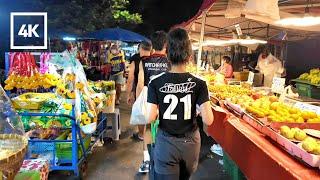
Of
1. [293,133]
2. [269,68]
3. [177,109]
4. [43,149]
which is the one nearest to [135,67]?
[43,149]

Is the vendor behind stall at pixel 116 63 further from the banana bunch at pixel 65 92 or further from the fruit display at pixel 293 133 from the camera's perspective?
the fruit display at pixel 293 133

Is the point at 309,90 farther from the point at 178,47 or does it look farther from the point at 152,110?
the point at 152,110

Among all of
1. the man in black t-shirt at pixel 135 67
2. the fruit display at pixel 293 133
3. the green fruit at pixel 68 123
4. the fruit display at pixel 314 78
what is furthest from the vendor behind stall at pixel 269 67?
the fruit display at pixel 293 133

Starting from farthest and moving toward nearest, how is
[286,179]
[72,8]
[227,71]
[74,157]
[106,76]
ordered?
[106,76]
[227,71]
[72,8]
[74,157]
[286,179]

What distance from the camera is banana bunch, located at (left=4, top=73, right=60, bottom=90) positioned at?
5.75m

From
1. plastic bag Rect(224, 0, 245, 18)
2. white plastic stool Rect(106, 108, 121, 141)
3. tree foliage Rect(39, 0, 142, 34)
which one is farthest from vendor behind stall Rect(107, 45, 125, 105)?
plastic bag Rect(224, 0, 245, 18)

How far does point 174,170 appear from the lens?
3.29 metres

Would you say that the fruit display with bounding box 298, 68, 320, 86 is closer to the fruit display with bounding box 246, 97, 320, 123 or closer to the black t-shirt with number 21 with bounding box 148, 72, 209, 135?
the fruit display with bounding box 246, 97, 320, 123

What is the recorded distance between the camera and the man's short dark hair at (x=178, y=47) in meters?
3.25

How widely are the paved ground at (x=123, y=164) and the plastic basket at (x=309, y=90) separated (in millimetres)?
3420

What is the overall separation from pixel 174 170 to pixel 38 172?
1268 mm

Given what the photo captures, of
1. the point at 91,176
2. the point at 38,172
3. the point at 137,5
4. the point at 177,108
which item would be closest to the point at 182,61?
the point at 177,108

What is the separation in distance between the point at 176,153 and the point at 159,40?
219cm

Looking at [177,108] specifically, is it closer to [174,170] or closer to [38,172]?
[174,170]
